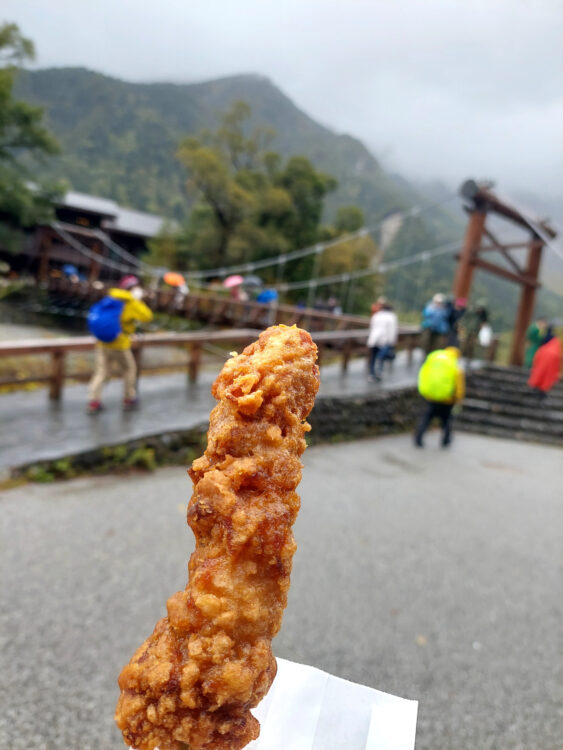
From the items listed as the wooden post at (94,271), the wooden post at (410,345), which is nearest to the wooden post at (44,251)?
the wooden post at (94,271)

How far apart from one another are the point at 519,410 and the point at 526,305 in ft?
17.4

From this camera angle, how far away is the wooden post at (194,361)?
22.4 ft

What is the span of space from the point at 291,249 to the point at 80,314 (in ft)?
40.0

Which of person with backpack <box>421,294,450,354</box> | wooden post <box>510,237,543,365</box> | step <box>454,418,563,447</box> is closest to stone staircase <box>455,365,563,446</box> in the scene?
step <box>454,418,563,447</box>

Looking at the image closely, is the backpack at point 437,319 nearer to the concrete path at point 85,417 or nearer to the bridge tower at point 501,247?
the concrete path at point 85,417

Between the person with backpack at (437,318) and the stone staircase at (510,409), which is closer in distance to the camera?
the person with backpack at (437,318)

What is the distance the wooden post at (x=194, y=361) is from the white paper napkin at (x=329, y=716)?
5.96m

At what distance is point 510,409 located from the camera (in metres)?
9.59

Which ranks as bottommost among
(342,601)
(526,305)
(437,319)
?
(342,601)

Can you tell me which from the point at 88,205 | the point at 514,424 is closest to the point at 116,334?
the point at 514,424

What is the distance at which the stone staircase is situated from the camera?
8.93 metres

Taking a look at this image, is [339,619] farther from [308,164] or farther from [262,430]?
[308,164]

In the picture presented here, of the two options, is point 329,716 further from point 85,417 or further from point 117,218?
point 117,218

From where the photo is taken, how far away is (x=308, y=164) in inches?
1165
